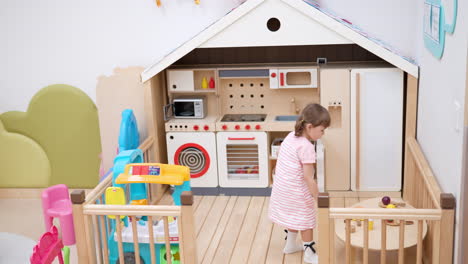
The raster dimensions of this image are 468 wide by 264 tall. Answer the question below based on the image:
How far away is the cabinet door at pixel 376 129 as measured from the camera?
5090 mm

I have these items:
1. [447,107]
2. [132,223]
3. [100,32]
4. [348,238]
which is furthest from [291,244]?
[100,32]

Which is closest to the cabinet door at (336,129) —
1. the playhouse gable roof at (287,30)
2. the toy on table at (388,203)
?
the playhouse gable roof at (287,30)

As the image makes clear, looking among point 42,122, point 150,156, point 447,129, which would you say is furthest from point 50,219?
point 447,129

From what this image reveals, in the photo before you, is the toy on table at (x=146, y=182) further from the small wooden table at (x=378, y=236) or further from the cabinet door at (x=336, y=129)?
the cabinet door at (x=336, y=129)

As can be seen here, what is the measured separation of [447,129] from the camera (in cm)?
364

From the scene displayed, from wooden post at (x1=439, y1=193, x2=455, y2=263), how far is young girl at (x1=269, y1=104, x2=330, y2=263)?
0.86m

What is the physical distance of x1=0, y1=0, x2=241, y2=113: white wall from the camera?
570 centimetres

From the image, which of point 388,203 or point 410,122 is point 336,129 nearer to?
point 410,122

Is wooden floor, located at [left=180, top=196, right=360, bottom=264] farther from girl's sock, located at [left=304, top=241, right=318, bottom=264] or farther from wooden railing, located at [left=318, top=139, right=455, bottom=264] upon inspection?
wooden railing, located at [left=318, top=139, right=455, bottom=264]

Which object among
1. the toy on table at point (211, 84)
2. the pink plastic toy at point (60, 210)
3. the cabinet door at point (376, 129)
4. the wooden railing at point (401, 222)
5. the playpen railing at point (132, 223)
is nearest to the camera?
the wooden railing at point (401, 222)

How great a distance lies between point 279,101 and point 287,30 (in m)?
0.92

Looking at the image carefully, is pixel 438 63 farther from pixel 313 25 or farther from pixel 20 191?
pixel 20 191

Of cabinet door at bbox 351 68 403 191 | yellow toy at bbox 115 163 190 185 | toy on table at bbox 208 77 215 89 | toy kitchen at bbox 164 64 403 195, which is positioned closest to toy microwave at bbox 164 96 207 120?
toy kitchen at bbox 164 64 403 195

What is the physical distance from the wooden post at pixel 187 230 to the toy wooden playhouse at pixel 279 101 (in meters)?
0.90
